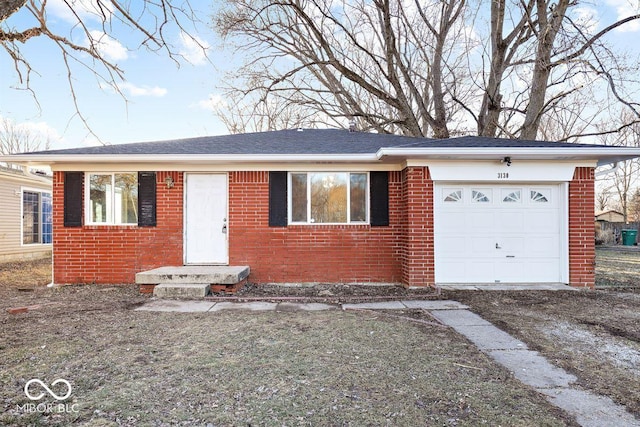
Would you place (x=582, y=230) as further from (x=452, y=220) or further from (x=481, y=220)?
(x=452, y=220)

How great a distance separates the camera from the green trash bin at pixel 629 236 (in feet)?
65.7

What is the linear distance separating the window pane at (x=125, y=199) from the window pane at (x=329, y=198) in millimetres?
3832

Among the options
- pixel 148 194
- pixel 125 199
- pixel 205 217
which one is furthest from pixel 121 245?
pixel 205 217

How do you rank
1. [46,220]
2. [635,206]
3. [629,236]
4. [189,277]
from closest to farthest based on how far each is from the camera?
[189,277] < [46,220] < [629,236] < [635,206]

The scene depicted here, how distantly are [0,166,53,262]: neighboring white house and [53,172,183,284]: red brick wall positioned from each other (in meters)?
6.29

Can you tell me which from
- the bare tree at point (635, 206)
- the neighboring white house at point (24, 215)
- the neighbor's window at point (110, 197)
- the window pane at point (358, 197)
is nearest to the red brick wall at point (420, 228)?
the window pane at point (358, 197)

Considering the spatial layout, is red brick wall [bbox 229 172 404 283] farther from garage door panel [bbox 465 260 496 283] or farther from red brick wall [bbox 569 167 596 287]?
red brick wall [bbox 569 167 596 287]

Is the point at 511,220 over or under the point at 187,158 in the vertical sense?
under

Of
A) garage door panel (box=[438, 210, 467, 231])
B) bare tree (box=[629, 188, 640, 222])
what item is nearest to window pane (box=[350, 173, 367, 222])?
garage door panel (box=[438, 210, 467, 231])

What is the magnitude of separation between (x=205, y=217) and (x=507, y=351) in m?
6.14

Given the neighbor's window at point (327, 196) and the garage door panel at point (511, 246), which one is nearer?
the garage door panel at point (511, 246)

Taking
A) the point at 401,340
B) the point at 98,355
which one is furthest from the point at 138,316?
the point at 401,340

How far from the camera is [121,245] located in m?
7.91

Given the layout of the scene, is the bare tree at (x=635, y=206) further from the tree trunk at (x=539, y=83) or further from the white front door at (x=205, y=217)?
the white front door at (x=205, y=217)
